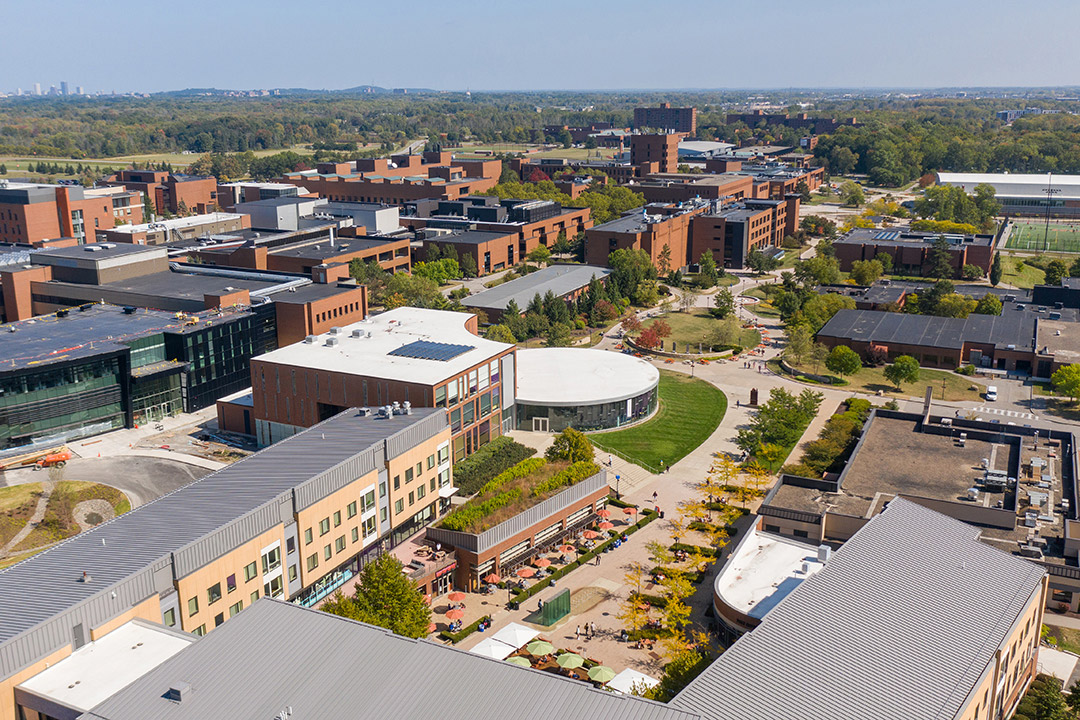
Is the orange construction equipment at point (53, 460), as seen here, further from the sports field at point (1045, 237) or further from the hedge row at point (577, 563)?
the sports field at point (1045, 237)

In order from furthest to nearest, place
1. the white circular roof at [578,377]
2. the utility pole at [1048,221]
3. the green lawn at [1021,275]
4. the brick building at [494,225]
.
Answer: the utility pole at [1048,221] → the brick building at [494,225] → the green lawn at [1021,275] → the white circular roof at [578,377]

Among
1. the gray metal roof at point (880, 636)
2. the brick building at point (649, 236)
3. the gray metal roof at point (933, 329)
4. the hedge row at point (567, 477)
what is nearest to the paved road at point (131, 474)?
the hedge row at point (567, 477)

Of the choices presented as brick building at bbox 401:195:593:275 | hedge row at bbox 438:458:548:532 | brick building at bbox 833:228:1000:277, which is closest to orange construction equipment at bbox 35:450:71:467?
hedge row at bbox 438:458:548:532

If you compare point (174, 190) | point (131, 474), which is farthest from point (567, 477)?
point (174, 190)

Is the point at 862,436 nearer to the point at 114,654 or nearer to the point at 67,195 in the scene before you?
the point at 114,654

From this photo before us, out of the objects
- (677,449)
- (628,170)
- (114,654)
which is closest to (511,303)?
(677,449)
